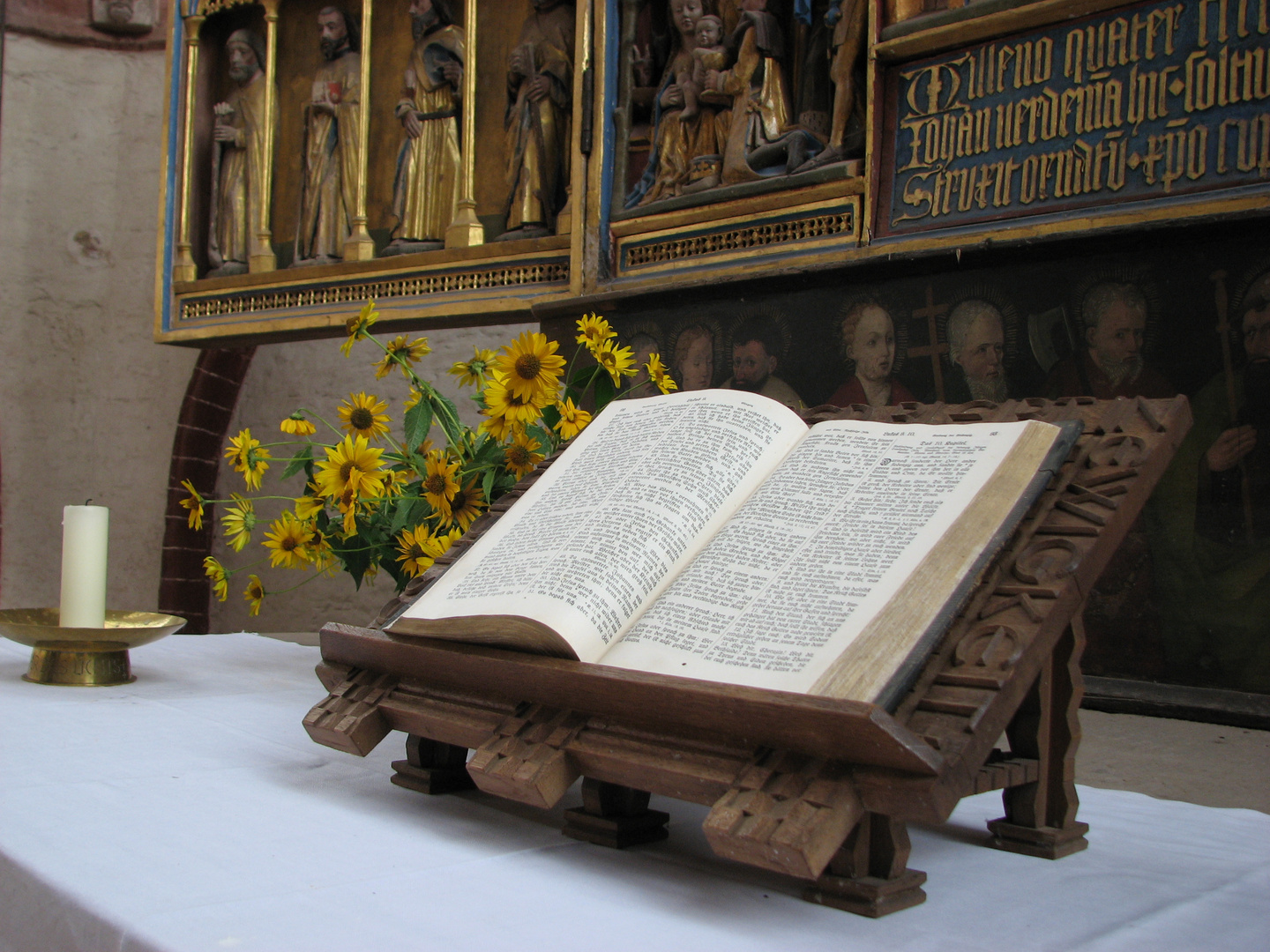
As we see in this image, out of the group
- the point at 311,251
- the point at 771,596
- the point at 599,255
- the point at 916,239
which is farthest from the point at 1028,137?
the point at 311,251

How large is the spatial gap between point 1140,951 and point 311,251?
3449 millimetres

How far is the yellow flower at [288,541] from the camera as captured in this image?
1525 mm

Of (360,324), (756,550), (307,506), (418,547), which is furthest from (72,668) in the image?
(756,550)

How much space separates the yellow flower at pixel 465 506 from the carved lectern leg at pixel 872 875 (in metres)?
0.84

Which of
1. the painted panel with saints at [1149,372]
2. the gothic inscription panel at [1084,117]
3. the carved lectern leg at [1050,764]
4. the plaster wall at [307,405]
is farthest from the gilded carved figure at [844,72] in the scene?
the plaster wall at [307,405]

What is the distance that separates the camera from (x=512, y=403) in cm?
138

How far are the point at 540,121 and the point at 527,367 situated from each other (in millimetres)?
2005

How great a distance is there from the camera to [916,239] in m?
2.26

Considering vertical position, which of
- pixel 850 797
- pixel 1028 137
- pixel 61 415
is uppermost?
pixel 1028 137

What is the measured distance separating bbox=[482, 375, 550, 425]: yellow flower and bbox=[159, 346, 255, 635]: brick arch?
4.59 metres

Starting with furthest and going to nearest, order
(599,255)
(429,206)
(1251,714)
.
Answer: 1. (429,206)
2. (599,255)
3. (1251,714)

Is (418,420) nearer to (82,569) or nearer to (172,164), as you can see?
(82,569)

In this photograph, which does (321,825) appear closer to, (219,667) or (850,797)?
(850,797)

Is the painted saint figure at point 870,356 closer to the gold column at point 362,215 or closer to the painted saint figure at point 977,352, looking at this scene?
the painted saint figure at point 977,352
